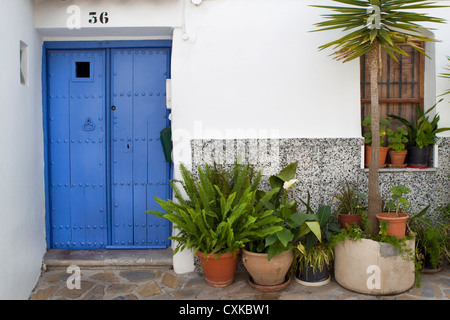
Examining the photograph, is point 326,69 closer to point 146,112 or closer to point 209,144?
point 209,144

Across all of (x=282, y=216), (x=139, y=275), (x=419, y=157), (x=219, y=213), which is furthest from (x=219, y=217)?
(x=419, y=157)

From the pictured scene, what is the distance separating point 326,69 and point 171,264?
284cm

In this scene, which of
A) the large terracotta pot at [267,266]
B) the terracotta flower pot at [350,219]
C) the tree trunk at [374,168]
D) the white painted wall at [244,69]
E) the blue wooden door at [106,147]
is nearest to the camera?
the large terracotta pot at [267,266]

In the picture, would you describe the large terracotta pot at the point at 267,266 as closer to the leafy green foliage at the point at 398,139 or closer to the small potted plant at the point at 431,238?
the small potted plant at the point at 431,238

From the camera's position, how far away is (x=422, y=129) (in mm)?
4383

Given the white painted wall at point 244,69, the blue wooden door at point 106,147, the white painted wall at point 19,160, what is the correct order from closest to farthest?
the white painted wall at point 19,160 < the white painted wall at point 244,69 < the blue wooden door at point 106,147

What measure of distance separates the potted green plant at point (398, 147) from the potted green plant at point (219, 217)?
1632 mm

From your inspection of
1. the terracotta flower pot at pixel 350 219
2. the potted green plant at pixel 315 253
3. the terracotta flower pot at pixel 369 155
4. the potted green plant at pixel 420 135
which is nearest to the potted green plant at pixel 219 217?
the potted green plant at pixel 315 253

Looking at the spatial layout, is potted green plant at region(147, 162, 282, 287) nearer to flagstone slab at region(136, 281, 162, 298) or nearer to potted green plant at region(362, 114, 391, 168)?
flagstone slab at region(136, 281, 162, 298)

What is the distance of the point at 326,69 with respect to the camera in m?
4.39

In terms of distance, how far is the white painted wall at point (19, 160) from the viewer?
3.54 m

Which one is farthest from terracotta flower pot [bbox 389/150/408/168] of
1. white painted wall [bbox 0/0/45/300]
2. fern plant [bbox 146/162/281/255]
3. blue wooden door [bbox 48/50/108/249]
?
white painted wall [bbox 0/0/45/300]
